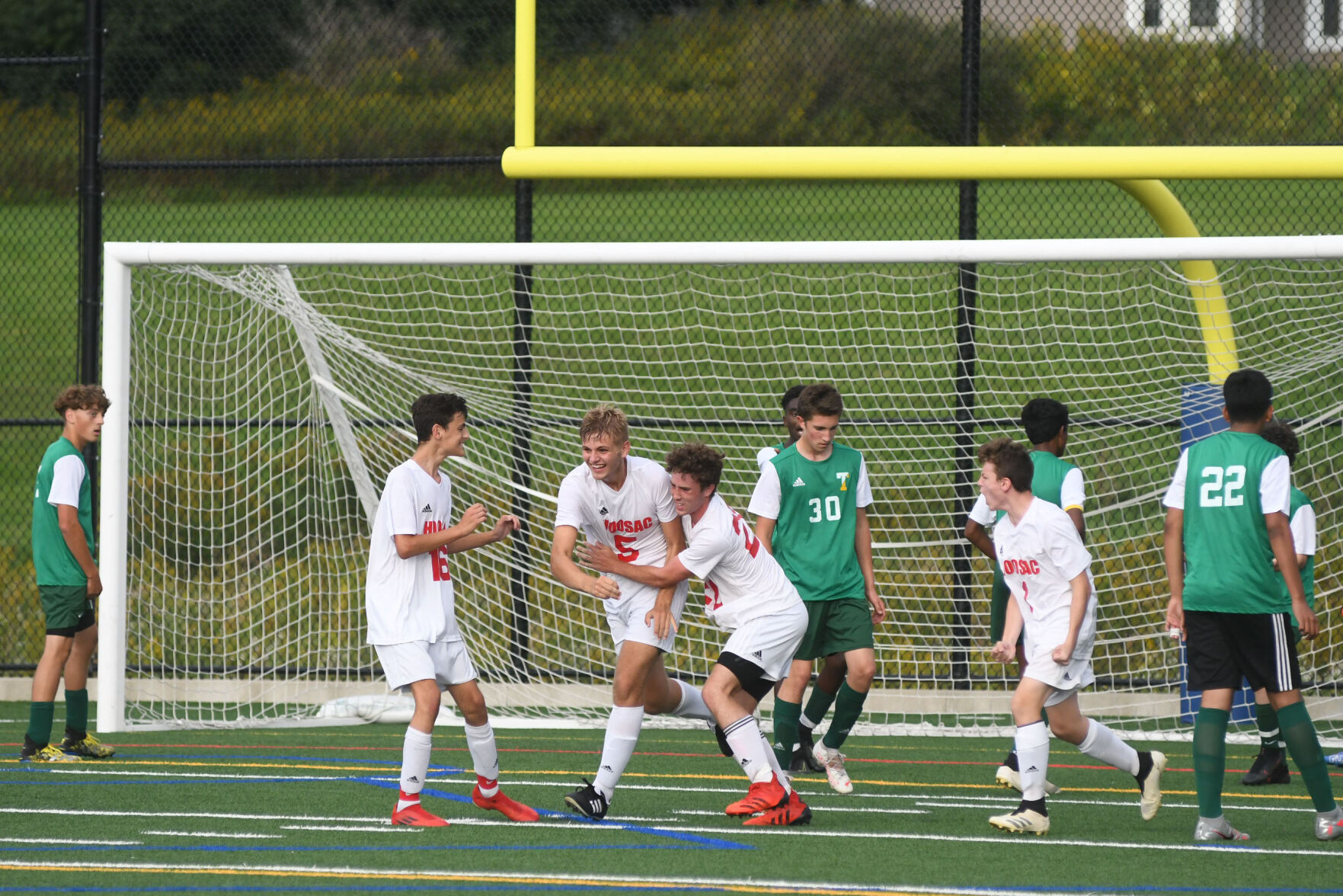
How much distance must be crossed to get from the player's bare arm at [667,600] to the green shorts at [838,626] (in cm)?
127

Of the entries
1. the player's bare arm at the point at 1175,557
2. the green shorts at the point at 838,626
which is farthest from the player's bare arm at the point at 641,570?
the player's bare arm at the point at 1175,557

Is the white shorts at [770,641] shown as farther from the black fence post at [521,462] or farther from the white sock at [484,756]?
the black fence post at [521,462]

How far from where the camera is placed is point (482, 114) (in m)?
13.3

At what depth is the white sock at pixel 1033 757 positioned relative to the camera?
6234 mm

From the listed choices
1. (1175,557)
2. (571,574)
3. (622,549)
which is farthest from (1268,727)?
(571,574)

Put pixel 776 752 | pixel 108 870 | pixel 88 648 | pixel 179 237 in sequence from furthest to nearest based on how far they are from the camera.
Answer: pixel 179 237 → pixel 88 648 → pixel 776 752 → pixel 108 870

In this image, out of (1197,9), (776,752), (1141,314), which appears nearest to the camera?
(776,752)

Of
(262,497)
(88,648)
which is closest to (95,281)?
(262,497)

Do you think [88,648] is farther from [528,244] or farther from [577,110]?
[577,110]

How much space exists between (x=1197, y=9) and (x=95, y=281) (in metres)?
8.47

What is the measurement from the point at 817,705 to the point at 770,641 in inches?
63.5

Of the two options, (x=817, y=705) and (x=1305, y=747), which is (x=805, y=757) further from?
(x=1305, y=747)

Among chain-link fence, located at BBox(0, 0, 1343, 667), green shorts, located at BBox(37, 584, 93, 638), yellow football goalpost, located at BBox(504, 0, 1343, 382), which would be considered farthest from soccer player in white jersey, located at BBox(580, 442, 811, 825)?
chain-link fence, located at BBox(0, 0, 1343, 667)

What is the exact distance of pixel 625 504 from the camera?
6.41 m
